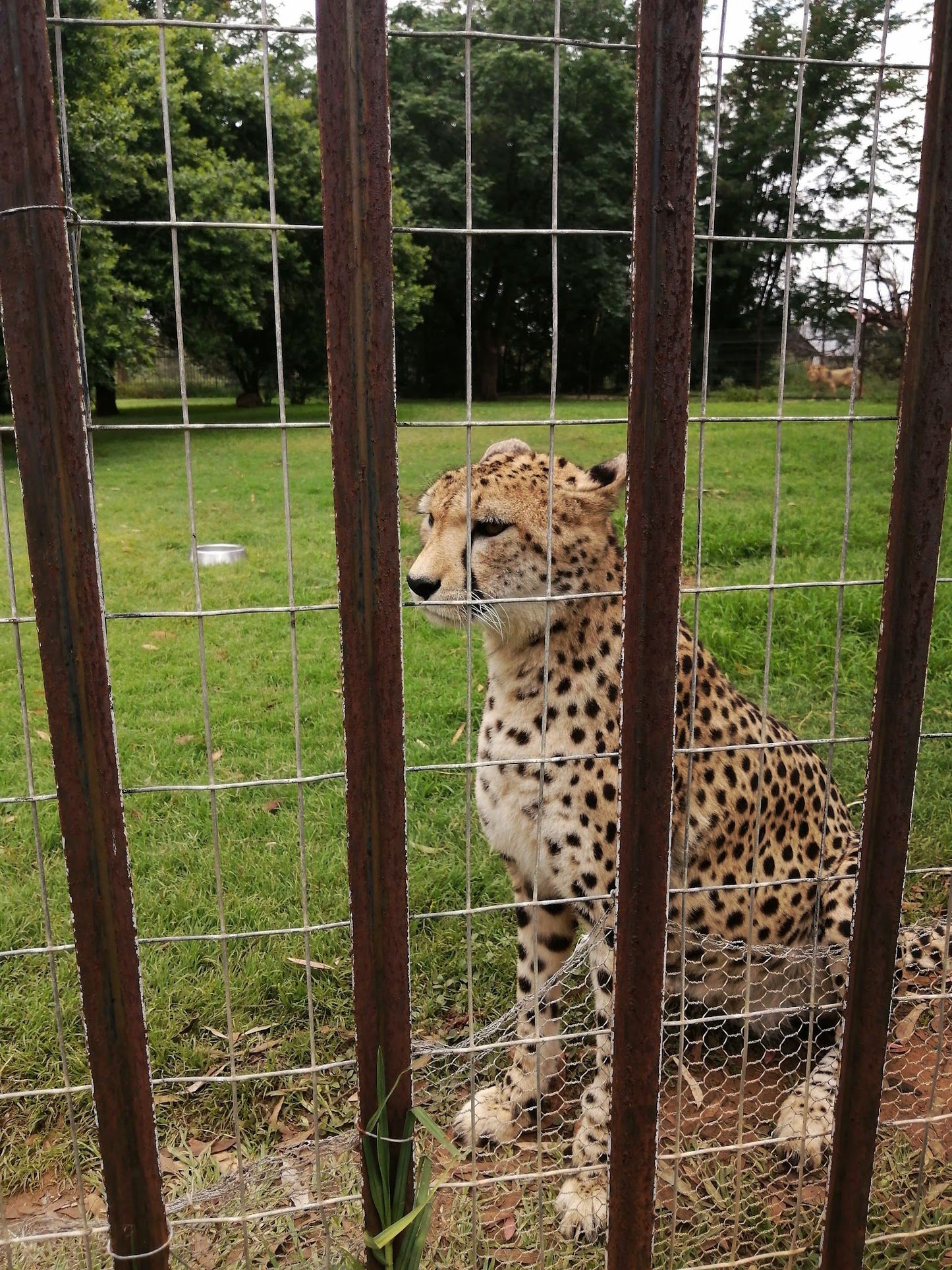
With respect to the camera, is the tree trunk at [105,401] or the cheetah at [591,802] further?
the tree trunk at [105,401]

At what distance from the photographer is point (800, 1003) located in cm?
251

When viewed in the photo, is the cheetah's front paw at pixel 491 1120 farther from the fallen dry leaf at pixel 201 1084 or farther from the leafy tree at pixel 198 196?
the leafy tree at pixel 198 196

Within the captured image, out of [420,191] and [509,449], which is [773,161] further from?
[420,191]

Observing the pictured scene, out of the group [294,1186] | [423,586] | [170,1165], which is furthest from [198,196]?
[294,1186]

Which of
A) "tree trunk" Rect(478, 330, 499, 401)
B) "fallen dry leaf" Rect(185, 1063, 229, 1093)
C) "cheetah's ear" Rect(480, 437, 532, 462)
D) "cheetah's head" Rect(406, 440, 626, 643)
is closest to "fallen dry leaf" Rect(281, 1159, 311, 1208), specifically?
"fallen dry leaf" Rect(185, 1063, 229, 1093)

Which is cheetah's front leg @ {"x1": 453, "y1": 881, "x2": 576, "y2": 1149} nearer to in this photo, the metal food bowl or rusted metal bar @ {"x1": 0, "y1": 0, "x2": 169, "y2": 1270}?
rusted metal bar @ {"x1": 0, "y1": 0, "x2": 169, "y2": 1270}

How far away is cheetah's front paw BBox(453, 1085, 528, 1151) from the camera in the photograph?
7.33 ft

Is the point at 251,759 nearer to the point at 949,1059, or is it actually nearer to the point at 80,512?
the point at 949,1059

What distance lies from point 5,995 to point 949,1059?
7.50 feet

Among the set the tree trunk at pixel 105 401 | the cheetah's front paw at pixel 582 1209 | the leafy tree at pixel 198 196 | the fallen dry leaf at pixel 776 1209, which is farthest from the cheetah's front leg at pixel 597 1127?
the tree trunk at pixel 105 401

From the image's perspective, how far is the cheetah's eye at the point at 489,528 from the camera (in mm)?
2326

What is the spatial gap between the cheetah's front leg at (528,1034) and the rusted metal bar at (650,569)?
25.3 inches

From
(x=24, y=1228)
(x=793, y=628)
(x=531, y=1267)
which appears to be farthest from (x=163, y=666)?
(x=531, y=1267)

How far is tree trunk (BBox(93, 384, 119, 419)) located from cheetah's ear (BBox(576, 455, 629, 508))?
12.9m
